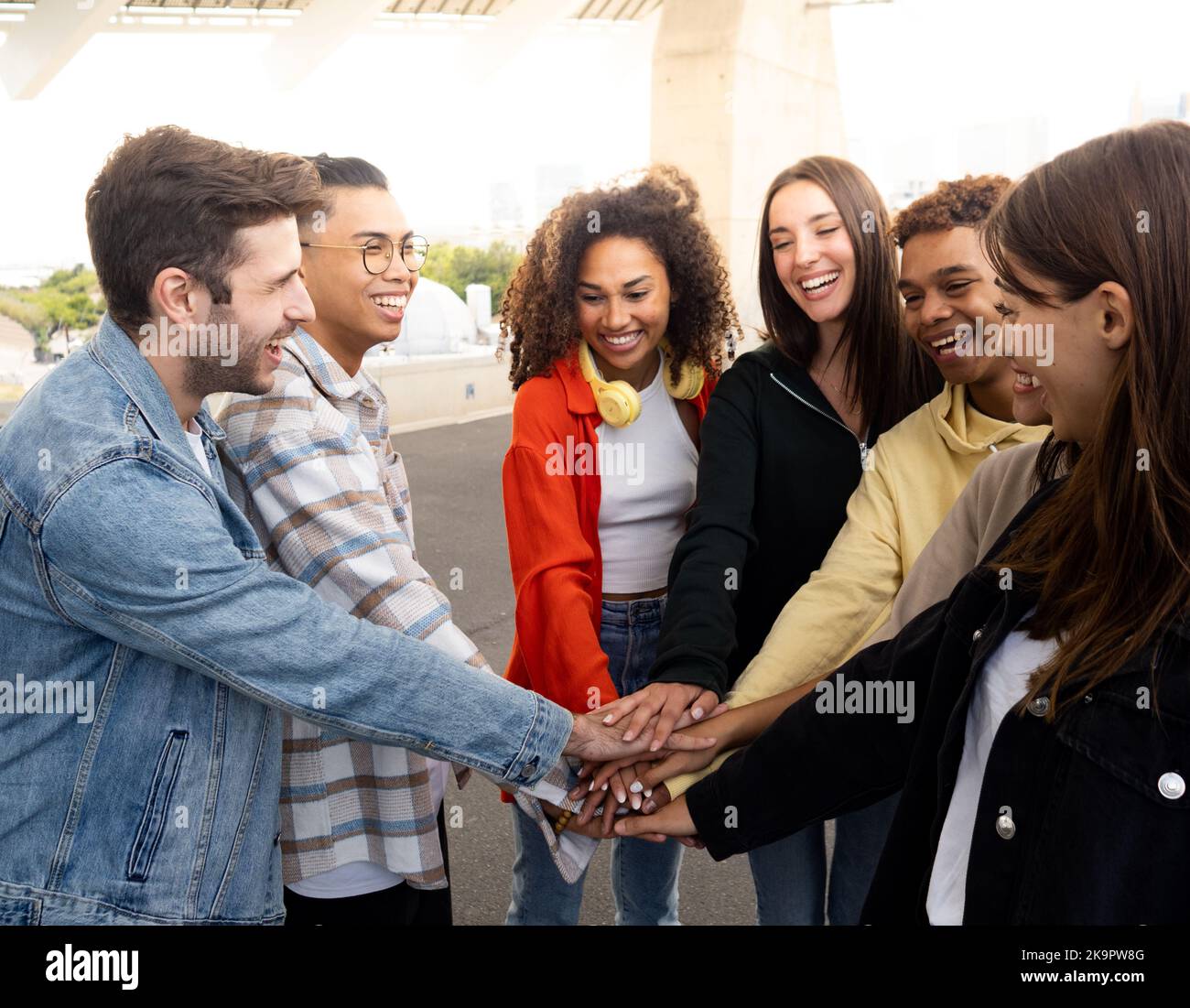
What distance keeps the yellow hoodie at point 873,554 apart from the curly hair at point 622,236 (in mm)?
617

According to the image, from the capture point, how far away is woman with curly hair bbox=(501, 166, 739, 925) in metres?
2.31

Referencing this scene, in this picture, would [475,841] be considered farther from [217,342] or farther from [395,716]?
[217,342]

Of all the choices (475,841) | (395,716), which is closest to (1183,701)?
(395,716)

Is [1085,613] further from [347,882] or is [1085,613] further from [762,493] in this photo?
[347,882]

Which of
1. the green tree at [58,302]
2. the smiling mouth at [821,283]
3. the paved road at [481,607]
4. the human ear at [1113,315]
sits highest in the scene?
the green tree at [58,302]

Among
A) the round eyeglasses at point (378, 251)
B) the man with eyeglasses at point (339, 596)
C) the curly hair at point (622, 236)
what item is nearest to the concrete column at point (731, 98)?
the curly hair at point (622, 236)

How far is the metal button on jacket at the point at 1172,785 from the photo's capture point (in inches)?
45.1

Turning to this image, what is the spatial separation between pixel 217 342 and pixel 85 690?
53 cm

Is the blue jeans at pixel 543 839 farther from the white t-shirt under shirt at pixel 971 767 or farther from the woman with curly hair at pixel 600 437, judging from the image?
the white t-shirt under shirt at pixel 971 767

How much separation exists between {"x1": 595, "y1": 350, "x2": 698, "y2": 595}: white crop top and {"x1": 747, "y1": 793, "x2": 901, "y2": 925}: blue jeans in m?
0.66

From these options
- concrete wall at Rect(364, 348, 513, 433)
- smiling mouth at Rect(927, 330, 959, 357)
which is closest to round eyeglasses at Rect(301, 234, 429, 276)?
smiling mouth at Rect(927, 330, 959, 357)

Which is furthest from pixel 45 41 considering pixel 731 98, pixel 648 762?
pixel 648 762

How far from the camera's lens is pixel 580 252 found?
2.54m

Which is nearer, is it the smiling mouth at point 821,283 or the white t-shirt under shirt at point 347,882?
the white t-shirt under shirt at point 347,882
